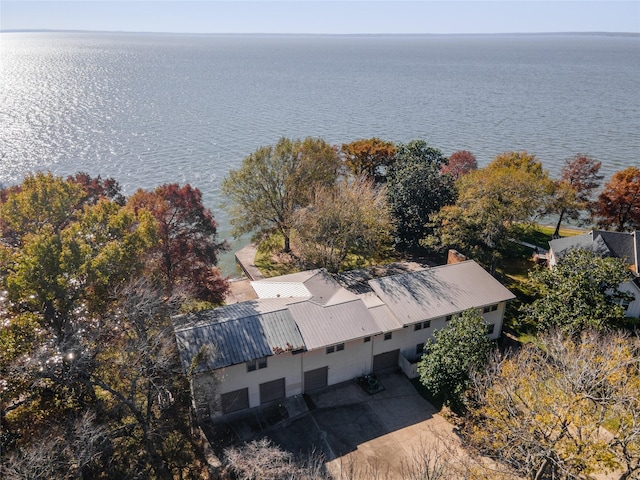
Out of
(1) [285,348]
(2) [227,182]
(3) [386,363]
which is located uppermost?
(2) [227,182]

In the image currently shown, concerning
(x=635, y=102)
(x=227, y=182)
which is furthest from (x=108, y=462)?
(x=635, y=102)

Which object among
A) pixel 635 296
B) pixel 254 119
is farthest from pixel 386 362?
pixel 254 119

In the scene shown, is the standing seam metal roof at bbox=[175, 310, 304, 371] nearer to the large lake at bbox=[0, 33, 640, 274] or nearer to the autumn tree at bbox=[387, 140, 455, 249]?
the autumn tree at bbox=[387, 140, 455, 249]

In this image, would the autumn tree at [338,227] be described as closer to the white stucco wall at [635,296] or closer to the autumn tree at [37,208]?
the autumn tree at [37,208]

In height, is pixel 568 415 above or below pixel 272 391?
above

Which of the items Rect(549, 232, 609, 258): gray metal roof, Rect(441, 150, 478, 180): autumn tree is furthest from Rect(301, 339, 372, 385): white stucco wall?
Rect(441, 150, 478, 180): autumn tree

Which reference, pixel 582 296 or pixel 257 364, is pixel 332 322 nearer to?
pixel 257 364

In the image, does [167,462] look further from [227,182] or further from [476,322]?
[227,182]
